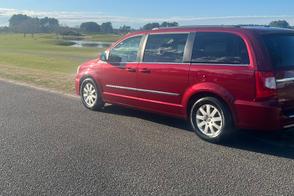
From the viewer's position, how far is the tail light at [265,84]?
18.5ft

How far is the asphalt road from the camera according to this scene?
4.52m

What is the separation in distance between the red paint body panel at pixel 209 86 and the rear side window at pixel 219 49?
0.08 metres

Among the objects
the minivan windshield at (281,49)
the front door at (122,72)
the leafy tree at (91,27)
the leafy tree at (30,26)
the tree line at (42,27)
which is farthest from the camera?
the leafy tree at (30,26)

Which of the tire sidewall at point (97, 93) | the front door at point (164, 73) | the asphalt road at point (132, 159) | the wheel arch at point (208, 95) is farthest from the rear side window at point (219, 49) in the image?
the tire sidewall at point (97, 93)

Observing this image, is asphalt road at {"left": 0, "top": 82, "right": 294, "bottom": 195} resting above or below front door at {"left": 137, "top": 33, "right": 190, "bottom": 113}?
below

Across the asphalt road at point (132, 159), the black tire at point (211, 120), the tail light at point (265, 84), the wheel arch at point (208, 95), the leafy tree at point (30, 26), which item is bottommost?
the leafy tree at point (30, 26)

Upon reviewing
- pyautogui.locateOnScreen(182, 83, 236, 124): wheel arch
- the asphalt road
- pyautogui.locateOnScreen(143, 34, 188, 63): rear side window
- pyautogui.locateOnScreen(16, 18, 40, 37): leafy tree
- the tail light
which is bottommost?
pyautogui.locateOnScreen(16, 18, 40, 37): leafy tree

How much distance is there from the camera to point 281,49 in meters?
5.96

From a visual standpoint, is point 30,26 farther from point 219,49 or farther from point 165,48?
point 219,49

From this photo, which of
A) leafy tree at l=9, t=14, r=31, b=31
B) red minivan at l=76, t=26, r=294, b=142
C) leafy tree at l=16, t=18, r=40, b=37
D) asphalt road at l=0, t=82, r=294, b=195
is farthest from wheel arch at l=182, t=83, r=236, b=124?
leafy tree at l=9, t=14, r=31, b=31

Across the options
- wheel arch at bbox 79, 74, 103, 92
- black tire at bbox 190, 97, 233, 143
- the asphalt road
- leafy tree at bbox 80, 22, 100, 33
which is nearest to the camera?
the asphalt road

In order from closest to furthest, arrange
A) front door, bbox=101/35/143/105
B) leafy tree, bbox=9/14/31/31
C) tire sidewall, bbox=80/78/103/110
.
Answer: front door, bbox=101/35/143/105 < tire sidewall, bbox=80/78/103/110 < leafy tree, bbox=9/14/31/31

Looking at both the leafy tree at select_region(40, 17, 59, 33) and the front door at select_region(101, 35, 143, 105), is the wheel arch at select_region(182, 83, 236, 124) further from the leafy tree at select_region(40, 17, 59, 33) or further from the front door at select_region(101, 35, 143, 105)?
the leafy tree at select_region(40, 17, 59, 33)

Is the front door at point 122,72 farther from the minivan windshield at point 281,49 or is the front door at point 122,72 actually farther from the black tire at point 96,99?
the minivan windshield at point 281,49
